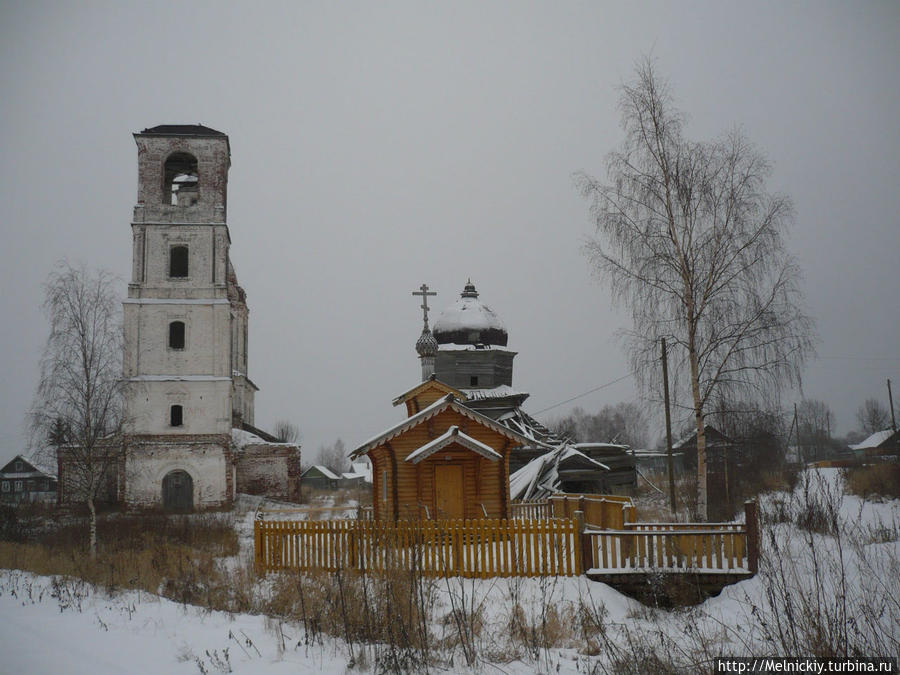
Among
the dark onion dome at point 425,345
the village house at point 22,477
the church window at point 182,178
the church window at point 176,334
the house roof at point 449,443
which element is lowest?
the village house at point 22,477

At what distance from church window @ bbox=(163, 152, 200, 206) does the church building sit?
5 cm

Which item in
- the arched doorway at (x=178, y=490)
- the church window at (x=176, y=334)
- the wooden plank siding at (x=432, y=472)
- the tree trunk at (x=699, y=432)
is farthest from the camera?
the church window at (x=176, y=334)

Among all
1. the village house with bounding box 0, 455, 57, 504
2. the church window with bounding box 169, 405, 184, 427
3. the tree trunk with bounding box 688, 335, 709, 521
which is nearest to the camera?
the tree trunk with bounding box 688, 335, 709, 521

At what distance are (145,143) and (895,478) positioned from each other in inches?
1337

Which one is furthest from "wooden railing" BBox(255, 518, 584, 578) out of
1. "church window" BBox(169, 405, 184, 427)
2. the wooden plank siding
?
"church window" BBox(169, 405, 184, 427)

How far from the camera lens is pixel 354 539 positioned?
12773mm

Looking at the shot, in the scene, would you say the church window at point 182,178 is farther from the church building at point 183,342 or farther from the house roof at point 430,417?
the house roof at point 430,417

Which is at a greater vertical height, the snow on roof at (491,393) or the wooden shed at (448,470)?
the snow on roof at (491,393)

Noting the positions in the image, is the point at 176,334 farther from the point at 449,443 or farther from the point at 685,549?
the point at 685,549

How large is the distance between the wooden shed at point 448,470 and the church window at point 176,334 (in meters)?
19.2

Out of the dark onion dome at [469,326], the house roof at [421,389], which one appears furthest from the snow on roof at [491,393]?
the house roof at [421,389]

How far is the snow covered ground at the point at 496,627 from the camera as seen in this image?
6.08m

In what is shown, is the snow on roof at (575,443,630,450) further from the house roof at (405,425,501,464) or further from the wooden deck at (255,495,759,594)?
the wooden deck at (255,495,759,594)

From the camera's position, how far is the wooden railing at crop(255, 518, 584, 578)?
1178 cm
